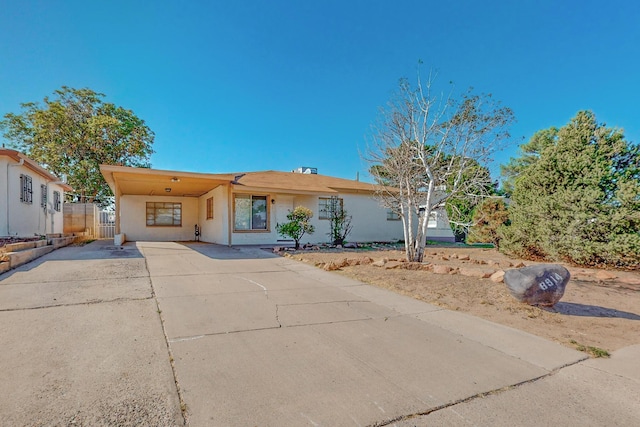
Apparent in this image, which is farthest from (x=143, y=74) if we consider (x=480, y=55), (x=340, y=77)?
(x=480, y=55)

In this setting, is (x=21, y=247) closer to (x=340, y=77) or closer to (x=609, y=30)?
(x=340, y=77)

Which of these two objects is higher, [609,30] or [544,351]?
[609,30]

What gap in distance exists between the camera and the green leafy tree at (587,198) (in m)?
8.09

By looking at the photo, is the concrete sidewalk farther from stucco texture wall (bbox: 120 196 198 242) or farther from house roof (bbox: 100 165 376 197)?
stucco texture wall (bbox: 120 196 198 242)

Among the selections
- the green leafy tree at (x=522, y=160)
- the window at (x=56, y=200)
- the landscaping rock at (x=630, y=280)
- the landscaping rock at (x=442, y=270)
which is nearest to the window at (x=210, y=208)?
the window at (x=56, y=200)

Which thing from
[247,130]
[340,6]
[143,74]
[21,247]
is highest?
[340,6]

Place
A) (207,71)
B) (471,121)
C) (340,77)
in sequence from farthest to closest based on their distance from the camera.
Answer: (340,77) < (207,71) < (471,121)

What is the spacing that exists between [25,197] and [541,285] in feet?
55.7

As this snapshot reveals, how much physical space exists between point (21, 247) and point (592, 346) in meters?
11.5

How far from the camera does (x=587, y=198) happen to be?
8.48m

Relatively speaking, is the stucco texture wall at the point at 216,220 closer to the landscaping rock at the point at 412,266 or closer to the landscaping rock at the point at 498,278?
the landscaping rock at the point at 412,266

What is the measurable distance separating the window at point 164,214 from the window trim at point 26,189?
15.0 feet

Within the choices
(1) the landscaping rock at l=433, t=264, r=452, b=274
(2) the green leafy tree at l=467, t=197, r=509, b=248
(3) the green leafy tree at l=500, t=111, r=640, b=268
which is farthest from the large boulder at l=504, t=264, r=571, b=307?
(2) the green leafy tree at l=467, t=197, r=509, b=248

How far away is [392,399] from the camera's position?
2.36 metres
